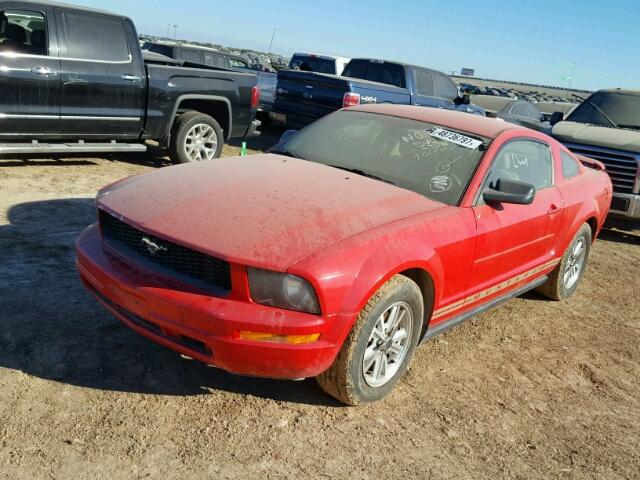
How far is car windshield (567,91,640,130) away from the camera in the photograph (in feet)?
31.5

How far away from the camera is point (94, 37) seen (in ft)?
25.2

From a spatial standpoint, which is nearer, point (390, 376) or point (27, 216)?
point (390, 376)

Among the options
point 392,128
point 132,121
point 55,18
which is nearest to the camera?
point 392,128

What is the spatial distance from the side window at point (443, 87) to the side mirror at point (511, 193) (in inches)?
393

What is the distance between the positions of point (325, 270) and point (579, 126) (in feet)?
25.9

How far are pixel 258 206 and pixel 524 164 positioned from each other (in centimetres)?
234

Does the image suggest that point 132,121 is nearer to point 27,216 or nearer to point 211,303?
point 27,216

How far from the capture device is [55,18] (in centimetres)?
731

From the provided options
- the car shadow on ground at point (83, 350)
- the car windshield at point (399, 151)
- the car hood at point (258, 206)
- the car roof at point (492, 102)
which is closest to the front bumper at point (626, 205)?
the car windshield at point (399, 151)

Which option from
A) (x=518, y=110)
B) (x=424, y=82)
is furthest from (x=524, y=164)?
(x=518, y=110)

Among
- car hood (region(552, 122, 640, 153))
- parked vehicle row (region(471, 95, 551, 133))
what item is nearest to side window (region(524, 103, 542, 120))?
parked vehicle row (region(471, 95, 551, 133))

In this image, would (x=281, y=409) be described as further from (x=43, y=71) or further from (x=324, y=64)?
(x=324, y=64)

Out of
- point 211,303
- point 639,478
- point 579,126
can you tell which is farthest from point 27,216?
point 579,126

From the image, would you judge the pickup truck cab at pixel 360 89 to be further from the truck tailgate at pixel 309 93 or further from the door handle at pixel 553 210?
the door handle at pixel 553 210
